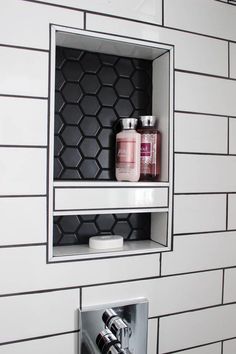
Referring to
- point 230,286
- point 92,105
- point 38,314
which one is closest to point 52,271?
point 38,314

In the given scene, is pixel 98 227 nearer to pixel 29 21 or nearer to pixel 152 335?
pixel 152 335

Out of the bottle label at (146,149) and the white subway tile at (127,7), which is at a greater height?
the white subway tile at (127,7)

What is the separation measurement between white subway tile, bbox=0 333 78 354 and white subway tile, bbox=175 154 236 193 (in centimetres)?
44

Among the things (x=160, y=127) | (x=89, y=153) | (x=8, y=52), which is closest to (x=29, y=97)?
(x=8, y=52)

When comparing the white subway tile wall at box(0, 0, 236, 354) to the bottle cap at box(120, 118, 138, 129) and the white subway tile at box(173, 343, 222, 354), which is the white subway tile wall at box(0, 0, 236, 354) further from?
the bottle cap at box(120, 118, 138, 129)

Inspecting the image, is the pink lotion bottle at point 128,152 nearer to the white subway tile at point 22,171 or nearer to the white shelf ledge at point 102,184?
the white shelf ledge at point 102,184

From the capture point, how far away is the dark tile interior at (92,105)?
82cm

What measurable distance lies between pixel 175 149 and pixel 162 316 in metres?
0.43

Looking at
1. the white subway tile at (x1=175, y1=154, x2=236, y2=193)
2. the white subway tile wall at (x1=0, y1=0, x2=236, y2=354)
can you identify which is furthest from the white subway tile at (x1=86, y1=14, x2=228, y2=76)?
the white subway tile at (x1=175, y1=154, x2=236, y2=193)

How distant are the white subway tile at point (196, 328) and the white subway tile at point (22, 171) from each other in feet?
1.57

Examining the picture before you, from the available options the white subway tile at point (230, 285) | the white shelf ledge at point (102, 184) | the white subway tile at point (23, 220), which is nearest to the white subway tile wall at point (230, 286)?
the white subway tile at point (230, 285)

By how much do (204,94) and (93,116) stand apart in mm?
309

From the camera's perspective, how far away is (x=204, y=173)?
2.89 ft

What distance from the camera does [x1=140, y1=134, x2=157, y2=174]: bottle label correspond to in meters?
0.83
